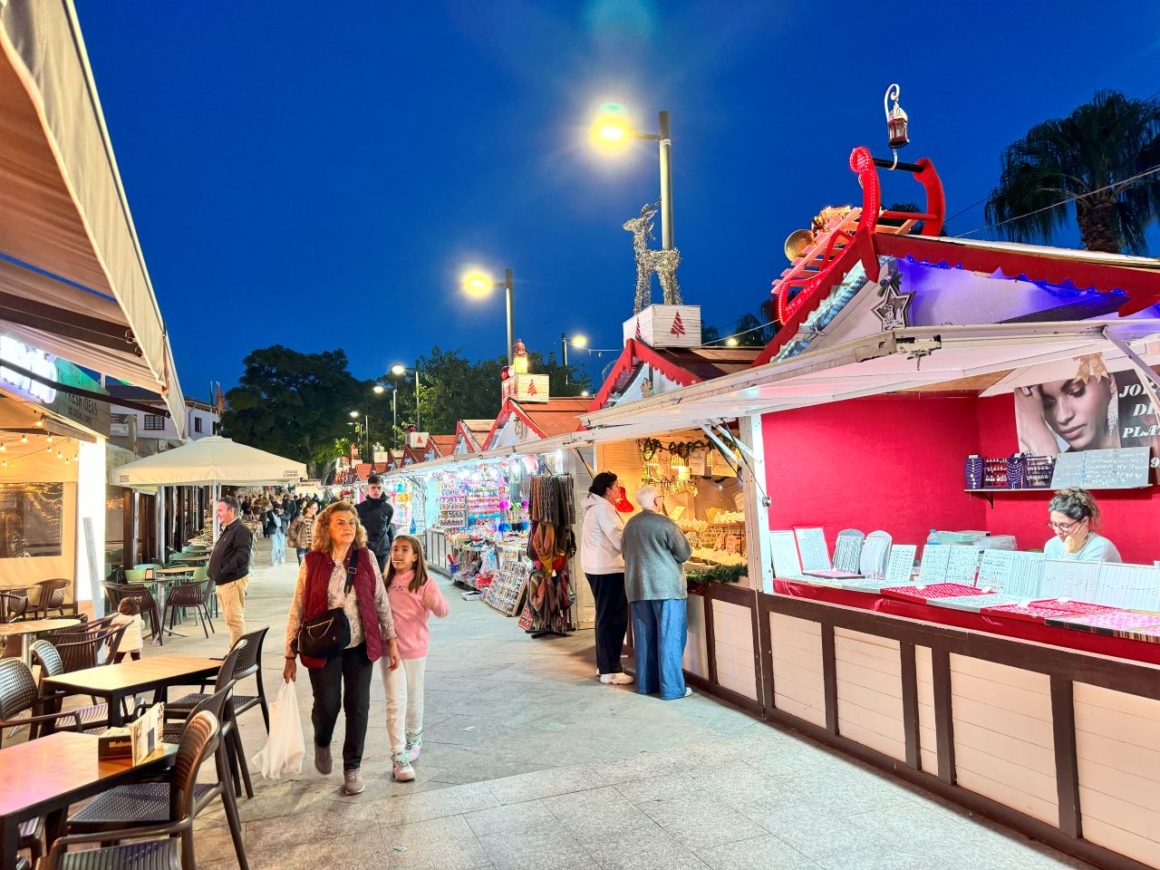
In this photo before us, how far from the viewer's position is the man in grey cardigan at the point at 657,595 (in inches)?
255

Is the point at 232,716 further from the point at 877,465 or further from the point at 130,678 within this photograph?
the point at 877,465

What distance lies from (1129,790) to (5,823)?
14.6 feet

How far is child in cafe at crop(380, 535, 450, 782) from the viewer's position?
15.9 feet

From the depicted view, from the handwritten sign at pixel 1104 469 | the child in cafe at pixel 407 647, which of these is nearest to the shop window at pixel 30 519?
the child in cafe at pixel 407 647

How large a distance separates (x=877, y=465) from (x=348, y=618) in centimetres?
502

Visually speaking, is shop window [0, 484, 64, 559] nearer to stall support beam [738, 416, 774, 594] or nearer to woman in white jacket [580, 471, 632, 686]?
woman in white jacket [580, 471, 632, 686]

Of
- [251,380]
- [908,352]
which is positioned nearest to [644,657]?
[908,352]

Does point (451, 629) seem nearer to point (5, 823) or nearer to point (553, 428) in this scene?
point (553, 428)

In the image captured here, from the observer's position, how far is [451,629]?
10.1 m

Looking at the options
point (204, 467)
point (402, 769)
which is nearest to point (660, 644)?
point (402, 769)

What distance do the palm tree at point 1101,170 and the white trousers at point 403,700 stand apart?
703 inches

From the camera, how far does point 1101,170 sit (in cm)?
1830

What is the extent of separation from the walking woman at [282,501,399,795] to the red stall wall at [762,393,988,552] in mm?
3261

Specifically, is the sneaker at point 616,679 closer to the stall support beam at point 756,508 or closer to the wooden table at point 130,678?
the stall support beam at point 756,508
